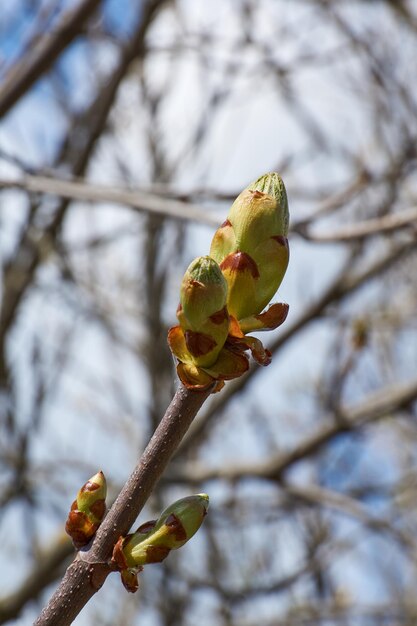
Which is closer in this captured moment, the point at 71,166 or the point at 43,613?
the point at 43,613

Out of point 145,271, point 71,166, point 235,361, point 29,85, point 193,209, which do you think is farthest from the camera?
point 145,271

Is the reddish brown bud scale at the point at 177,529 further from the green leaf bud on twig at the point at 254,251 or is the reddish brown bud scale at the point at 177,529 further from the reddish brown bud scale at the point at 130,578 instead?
the green leaf bud on twig at the point at 254,251

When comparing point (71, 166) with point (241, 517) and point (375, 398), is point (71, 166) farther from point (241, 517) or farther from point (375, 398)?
point (241, 517)

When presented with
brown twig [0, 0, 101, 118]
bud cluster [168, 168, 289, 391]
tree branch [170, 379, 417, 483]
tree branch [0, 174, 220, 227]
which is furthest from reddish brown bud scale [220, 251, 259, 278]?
tree branch [170, 379, 417, 483]

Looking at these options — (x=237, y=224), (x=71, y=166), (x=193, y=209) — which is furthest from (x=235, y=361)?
(x=71, y=166)

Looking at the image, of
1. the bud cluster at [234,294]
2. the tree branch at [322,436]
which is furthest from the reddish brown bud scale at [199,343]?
the tree branch at [322,436]

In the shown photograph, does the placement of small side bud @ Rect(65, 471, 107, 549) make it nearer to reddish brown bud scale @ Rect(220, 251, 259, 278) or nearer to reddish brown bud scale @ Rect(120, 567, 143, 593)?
reddish brown bud scale @ Rect(120, 567, 143, 593)
